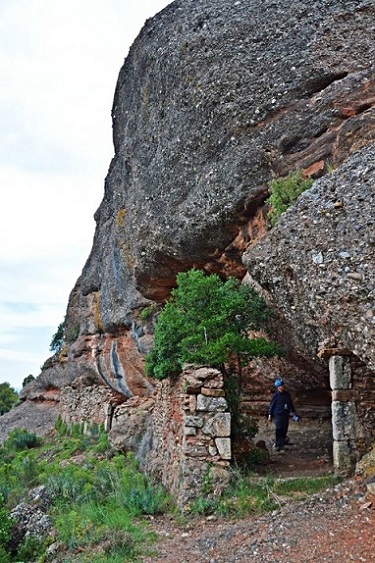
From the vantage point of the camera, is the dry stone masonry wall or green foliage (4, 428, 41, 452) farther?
green foliage (4, 428, 41, 452)

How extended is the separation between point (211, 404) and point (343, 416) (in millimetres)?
1867

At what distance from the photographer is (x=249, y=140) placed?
9.60 m

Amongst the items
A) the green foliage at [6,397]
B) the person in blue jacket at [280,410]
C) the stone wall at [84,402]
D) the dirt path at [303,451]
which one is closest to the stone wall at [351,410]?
the dirt path at [303,451]

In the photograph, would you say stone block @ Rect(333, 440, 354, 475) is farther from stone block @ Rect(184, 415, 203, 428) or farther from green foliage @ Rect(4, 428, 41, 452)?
green foliage @ Rect(4, 428, 41, 452)

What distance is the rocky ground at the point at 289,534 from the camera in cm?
504

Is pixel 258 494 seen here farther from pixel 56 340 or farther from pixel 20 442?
pixel 56 340

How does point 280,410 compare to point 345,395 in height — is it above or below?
below

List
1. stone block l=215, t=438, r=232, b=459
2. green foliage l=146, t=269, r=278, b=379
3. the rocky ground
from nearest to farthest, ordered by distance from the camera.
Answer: the rocky ground
stone block l=215, t=438, r=232, b=459
green foliage l=146, t=269, r=278, b=379

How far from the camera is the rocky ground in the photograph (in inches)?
199

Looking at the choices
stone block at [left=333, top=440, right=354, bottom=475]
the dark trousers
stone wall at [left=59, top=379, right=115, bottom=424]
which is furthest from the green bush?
stone wall at [left=59, top=379, right=115, bottom=424]

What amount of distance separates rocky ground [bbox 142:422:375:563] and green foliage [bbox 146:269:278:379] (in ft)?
7.88

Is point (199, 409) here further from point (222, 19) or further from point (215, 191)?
point (222, 19)

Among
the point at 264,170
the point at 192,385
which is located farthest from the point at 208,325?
the point at 264,170

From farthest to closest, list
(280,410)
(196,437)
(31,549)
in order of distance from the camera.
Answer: (280,410) → (31,549) → (196,437)
